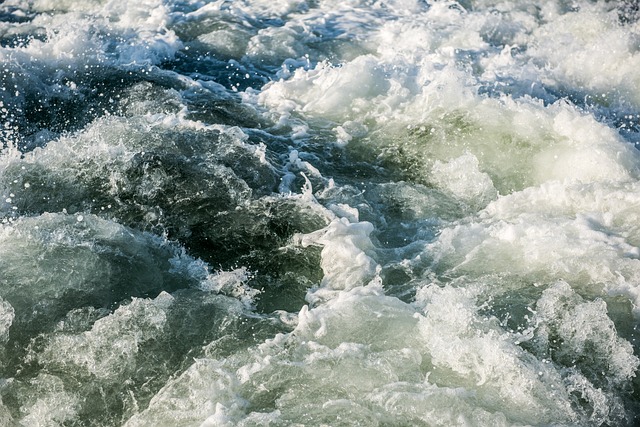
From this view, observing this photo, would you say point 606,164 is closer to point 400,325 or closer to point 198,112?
point 400,325

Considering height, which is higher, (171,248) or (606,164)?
(606,164)

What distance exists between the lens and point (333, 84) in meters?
8.29

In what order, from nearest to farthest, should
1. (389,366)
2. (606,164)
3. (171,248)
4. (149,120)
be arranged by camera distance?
1. (389,366)
2. (171,248)
3. (606,164)
4. (149,120)

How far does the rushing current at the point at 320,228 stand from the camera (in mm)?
4133

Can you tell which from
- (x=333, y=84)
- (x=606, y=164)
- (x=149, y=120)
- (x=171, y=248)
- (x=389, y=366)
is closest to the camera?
(x=389, y=366)

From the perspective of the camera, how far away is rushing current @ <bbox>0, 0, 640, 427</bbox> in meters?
4.13

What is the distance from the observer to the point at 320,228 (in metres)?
5.76

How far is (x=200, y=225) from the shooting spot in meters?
5.83

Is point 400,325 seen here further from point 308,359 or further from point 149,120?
point 149,120

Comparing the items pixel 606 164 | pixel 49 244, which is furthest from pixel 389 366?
pixel 606 164

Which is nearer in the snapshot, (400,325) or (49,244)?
(400,325)

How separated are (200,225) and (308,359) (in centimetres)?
205

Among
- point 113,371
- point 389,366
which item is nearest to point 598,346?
point 389,366

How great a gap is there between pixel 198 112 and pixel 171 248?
269cm
